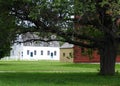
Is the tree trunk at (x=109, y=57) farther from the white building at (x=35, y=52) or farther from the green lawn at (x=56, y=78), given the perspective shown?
the white building at (x=35, y=52)

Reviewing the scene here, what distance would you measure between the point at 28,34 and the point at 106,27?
324 inches

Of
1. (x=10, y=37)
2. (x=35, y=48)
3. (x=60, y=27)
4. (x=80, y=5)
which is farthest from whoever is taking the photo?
(x=35, y=48)

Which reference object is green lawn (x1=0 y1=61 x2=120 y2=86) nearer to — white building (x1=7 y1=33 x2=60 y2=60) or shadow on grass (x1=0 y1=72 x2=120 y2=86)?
shadow on grass (x1=0 y1=72 x2=120 y2=86)

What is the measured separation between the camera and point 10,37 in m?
30.2

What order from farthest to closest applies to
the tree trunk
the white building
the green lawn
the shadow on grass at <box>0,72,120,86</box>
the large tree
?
the white building, the tree trunk, the large tree, the green lawn, the shadow on grass at <box>0,72,120,86</box>

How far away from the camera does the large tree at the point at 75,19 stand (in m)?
23.0

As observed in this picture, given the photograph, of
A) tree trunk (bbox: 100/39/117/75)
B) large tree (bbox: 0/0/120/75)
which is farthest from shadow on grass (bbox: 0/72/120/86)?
tree trunk (bbox: 100/39/117/75)

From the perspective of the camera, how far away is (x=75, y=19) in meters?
28.2

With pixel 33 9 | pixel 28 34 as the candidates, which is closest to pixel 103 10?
pixel 33 9

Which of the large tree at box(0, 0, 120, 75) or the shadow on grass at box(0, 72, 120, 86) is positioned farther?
the large tree at box(0, 0, 120, 75)

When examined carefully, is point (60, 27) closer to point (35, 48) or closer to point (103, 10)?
point (103, 10)

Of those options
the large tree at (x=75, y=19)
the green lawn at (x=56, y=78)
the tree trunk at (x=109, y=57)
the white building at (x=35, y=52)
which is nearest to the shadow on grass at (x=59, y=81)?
the green lawn at (x=56, y=78)

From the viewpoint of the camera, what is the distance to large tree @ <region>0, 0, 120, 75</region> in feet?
75.5

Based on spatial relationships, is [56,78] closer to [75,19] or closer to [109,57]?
[75,19]
